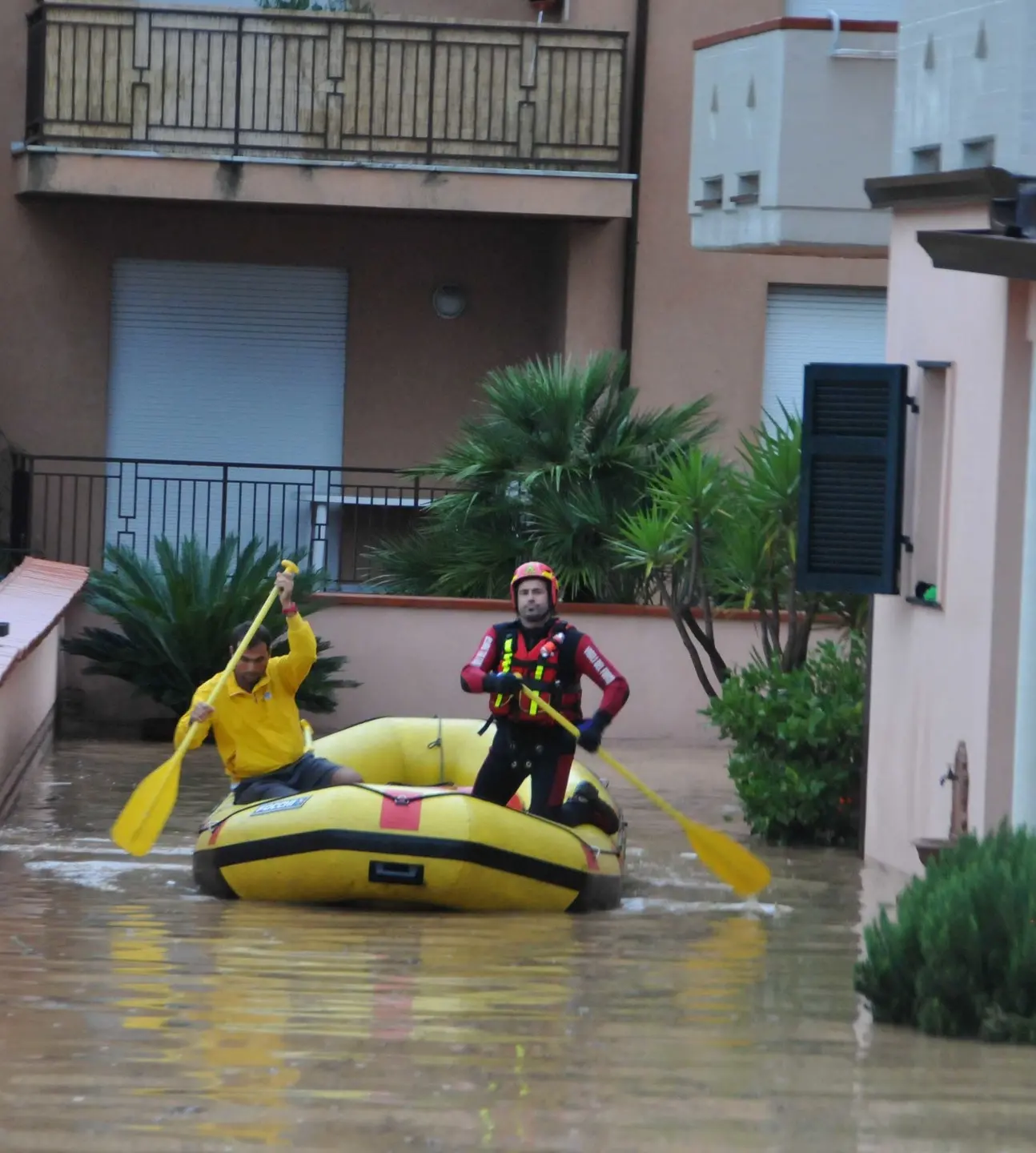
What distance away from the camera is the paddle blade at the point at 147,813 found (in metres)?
Result: 10.2

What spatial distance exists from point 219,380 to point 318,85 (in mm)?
2838

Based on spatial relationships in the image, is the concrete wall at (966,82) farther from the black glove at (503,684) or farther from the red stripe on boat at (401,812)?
the red stripe on boat at (401,812)

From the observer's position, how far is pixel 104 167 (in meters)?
17.7

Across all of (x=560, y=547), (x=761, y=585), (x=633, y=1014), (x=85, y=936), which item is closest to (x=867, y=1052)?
(x=633, y=1014)

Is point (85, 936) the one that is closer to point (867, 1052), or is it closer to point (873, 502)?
point (867, 1052)

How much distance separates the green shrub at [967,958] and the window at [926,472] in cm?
403

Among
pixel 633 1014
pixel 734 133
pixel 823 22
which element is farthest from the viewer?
pixel 734 133

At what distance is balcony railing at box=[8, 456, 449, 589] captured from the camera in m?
18.6

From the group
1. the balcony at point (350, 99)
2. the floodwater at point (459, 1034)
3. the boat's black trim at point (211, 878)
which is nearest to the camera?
the floodwater at point (459, 1034)

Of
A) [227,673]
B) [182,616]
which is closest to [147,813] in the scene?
[227,673]

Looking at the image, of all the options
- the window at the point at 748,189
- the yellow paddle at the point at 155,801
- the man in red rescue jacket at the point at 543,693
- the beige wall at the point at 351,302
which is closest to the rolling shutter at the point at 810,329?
the beige wall at the point at 351,302

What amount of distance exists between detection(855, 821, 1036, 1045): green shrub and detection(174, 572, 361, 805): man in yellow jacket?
13.6ft

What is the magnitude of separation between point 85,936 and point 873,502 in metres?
4.67

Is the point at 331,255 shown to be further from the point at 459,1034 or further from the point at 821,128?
the point at 459,1034
